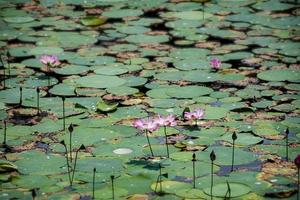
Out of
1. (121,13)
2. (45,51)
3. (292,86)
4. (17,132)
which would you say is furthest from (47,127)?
(121,13)

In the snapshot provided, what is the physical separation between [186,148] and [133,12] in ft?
9.22

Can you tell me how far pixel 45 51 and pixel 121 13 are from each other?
3.93 ft

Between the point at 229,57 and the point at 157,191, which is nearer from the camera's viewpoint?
the point at 157,191

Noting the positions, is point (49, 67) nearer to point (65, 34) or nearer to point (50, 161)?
point (65, 34)

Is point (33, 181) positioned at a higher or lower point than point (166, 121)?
lower

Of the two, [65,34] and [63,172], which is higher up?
[65,34]

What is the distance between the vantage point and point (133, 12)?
6426mm

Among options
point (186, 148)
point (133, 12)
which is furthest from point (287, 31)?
point (186, 148)

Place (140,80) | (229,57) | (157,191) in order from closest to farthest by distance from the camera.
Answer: (157,191), (140,80), (229,57)

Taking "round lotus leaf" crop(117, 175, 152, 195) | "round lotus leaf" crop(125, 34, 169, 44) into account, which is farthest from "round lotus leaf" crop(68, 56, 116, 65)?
"round lotus leaf" crop(117, 175, 152, 195)

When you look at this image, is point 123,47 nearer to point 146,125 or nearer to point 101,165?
point 146,125

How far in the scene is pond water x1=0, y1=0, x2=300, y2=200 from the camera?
11.5ft

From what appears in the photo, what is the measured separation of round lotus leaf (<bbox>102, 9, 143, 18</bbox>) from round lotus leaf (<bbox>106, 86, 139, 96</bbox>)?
1.73 metres

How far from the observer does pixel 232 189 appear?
3350mm
